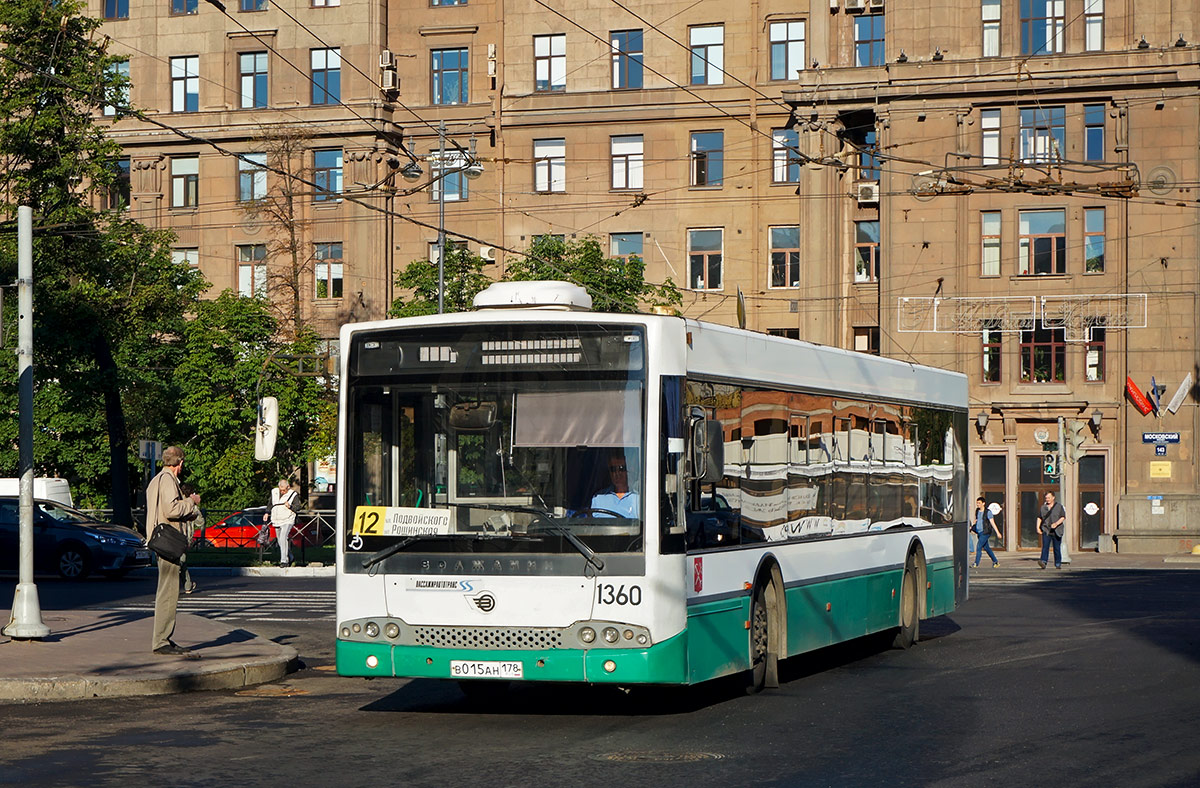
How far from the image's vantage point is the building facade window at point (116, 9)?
58.2m

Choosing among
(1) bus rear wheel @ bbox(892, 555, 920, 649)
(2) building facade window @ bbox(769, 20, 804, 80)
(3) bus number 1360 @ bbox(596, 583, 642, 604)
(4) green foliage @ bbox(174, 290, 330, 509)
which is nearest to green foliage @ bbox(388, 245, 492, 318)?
(4) green foliage @ bbox(174, 290, 330, 509)

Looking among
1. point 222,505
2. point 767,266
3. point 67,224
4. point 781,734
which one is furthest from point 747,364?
point 767,266

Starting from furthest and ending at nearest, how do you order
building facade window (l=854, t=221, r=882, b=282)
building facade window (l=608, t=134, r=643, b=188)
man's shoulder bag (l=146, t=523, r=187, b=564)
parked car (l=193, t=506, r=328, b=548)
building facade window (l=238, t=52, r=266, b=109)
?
1. building facade window (l=238, t=52, r=266, b=109)
2. building facade window (l=608, t=134, r=643, b=188)
3. building facade window (l=854, t=221, r=882, b=282)
4. parked car (l=193, t=506, r=328, b=548)
5. man's shoulder bag (l=146, t=523, r=187, b=564)

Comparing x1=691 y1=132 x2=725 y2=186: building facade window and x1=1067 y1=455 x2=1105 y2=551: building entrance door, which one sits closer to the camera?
x1=1067 y1=455 x2=1105 y2=551: building entrance door

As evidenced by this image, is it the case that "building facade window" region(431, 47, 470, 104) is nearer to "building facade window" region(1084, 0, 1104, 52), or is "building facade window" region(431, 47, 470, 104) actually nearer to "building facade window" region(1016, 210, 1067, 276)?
"building facade window" region(1016, 210, 1067, 276)

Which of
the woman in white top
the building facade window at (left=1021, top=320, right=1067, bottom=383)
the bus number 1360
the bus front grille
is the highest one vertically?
the building facade window at (left=1021, top=320, right=1067, bottom=383)

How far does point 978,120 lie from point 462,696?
39.3 m

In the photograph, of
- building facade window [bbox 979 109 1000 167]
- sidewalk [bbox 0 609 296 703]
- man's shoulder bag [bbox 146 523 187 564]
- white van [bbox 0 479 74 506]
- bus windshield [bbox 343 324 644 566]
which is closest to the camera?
bus windshield [bbox 343 324 644 566]

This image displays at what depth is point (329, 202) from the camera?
185 feet

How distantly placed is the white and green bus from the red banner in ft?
123

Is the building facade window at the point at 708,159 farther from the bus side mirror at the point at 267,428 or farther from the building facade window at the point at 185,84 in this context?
the bus side mirror at the point at 267,428

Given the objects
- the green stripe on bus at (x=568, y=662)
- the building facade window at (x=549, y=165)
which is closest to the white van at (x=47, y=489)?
the building facade window at (x=549, y=165)

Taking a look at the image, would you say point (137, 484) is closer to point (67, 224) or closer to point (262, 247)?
point (262, 247)

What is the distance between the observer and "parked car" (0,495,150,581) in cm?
3102
